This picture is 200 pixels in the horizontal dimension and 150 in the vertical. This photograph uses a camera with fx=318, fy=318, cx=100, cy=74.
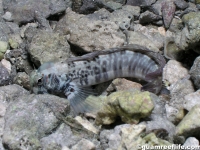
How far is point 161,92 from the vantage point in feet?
15.0

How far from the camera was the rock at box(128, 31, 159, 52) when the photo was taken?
551 centimetres

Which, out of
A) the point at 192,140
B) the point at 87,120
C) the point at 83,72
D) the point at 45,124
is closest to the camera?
the point at 192,140

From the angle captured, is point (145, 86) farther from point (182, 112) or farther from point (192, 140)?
point (192, 140)

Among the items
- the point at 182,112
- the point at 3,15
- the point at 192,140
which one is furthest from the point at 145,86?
the point at 3,15

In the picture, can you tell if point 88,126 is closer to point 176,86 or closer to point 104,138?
point 104,138

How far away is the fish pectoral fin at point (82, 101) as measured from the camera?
4.59m

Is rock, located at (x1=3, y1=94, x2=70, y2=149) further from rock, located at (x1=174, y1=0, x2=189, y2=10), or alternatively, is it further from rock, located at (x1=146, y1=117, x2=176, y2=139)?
rock, located at (x1=174, y1=0, x2=189, y2=10)

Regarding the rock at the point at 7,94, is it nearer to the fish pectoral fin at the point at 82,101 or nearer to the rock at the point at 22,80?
the rock at the point at 22,80

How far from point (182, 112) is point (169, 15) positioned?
2.83 m

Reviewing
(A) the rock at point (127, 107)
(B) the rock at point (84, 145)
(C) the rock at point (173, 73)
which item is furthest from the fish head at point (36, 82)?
(C) the rock at point (173, 73)

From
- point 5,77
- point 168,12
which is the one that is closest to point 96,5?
point 168,12

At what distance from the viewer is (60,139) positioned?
3.68m

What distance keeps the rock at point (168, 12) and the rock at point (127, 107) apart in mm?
2783

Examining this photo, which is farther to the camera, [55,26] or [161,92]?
[55,26]
